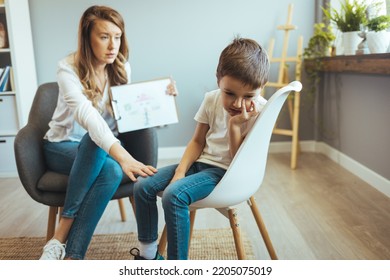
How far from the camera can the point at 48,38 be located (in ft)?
6.49

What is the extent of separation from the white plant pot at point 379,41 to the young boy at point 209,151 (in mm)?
1022

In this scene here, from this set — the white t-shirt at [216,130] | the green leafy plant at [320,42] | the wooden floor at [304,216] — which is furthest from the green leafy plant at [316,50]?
the white t-shirt at [216,130]

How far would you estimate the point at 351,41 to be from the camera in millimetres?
2004

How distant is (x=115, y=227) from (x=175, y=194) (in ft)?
2.40

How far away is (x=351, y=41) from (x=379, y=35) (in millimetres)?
251

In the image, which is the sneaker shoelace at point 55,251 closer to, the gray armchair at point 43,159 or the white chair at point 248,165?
the gray armchair at point 43,159

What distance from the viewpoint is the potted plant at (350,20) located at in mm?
1948

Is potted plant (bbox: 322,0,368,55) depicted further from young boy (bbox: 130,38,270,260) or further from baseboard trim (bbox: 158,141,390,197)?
young boy (bbox: 130,38,270,260)

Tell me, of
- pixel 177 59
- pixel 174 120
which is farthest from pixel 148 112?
pixel 177 59

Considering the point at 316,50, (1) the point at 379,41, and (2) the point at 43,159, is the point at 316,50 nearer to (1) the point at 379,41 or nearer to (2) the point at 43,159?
(1) the point at 379,41

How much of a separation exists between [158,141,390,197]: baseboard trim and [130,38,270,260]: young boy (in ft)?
2.41

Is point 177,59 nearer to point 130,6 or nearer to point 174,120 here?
point 130,6

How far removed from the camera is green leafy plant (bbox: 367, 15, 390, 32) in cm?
175

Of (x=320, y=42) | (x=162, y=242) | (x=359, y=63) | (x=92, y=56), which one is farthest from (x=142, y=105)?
(x=320, y=42)
